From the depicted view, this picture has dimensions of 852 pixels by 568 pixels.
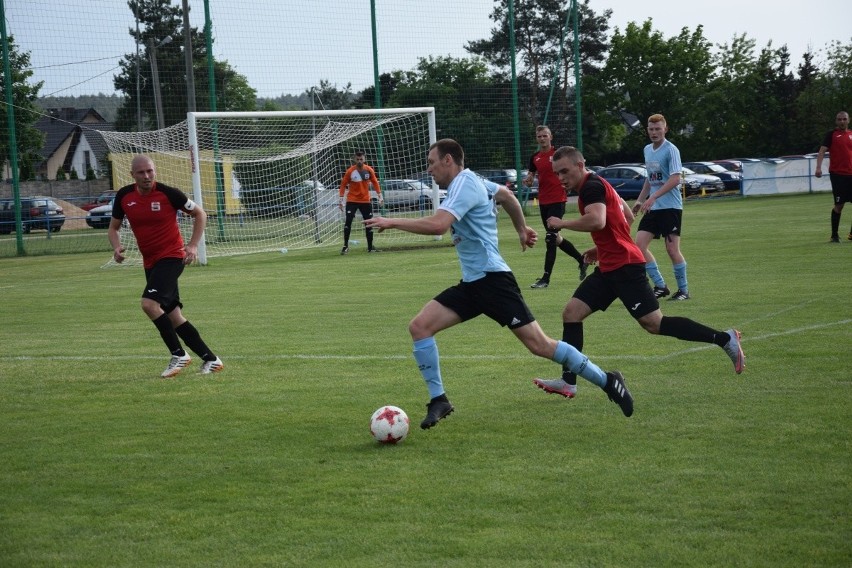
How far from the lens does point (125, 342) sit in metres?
10.7

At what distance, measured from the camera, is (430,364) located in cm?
666

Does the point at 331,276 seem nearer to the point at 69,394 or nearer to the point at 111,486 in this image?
the point at 69,394

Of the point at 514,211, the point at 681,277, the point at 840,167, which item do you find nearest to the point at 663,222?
the point at 681,277

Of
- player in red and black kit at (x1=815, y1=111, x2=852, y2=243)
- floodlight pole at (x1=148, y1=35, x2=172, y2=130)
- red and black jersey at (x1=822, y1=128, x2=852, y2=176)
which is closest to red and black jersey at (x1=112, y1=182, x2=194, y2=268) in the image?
player in red and black kit at (x1=815, y1=111, x2=852, y2=243)

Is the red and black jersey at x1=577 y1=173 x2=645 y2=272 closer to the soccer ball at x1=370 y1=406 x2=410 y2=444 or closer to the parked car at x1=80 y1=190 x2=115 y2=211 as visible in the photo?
the soccer ball at x1=370 y1=406 x2=410 y2=444

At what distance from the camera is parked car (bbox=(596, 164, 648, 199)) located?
40.9 meters

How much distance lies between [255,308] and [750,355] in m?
6.92

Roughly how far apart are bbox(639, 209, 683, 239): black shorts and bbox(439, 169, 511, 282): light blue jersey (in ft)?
20.3

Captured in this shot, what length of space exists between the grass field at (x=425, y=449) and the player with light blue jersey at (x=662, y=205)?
2.23 feet

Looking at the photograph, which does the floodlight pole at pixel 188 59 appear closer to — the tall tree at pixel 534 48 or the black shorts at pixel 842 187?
the tall tree at pixel 534 48

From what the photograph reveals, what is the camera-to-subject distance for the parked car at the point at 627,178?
134 feet

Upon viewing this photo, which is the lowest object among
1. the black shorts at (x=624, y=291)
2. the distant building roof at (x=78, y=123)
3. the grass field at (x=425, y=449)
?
the grass field at (x=425, y=449)

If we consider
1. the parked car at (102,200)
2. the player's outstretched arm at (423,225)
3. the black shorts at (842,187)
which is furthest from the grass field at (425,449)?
the parked car at (102,200)

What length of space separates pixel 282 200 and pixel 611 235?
61.6ft
